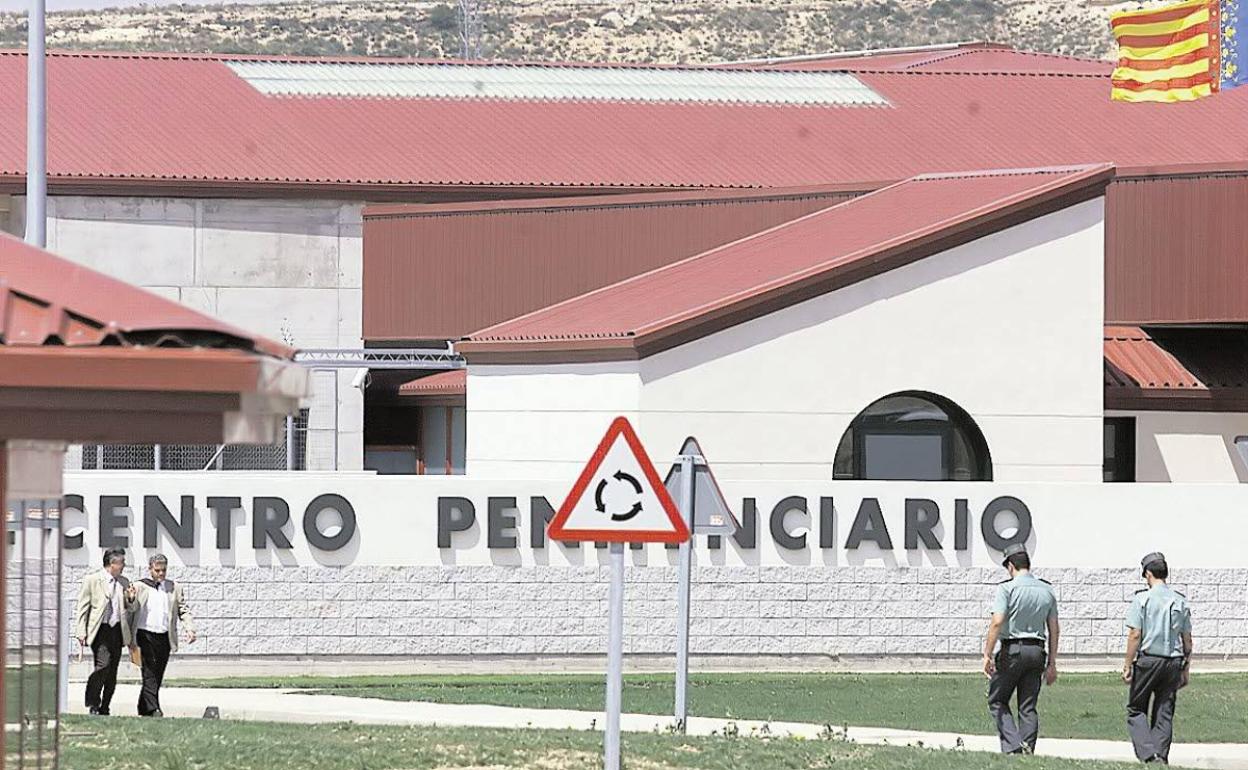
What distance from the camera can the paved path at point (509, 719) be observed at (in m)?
18.2

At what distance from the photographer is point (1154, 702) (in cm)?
1680

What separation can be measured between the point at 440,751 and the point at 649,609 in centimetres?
1148

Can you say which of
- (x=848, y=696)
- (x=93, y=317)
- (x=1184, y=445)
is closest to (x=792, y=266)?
(x=1184, y=445)

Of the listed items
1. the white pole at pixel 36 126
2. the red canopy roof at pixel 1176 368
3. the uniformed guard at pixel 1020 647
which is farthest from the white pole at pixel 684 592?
the red canopy roof at pixel 1176 368

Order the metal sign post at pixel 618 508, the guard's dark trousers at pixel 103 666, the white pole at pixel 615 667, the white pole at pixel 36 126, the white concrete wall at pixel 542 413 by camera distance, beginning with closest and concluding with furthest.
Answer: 1. the white pole at pixel 615 667
2. the metal sign post at pixel 618 508
3. the guard's dark trousers at pixel 103 666
4. the white pole at pixel 36 126
5. the white concrete wall at pixel 542 413

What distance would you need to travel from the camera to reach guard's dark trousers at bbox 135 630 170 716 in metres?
19.0

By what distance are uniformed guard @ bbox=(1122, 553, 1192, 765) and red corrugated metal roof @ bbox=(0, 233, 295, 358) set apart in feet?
38.0

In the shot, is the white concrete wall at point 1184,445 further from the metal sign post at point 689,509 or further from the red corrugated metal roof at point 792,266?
the metal sign post at point 689,509

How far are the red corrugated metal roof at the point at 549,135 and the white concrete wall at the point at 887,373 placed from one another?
1278 cm

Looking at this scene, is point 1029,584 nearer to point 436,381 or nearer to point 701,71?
point 436,381

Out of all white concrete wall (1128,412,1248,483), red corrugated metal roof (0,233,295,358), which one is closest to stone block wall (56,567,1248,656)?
white concrete wall (1128,412,1248,483)

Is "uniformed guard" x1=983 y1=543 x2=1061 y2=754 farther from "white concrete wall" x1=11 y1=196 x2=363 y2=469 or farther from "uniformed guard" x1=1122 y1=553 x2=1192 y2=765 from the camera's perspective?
"white concrete wall" x1=11 y1=196 x2=363 y2=469

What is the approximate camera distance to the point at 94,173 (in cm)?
3975

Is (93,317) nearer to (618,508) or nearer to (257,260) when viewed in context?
(618,508)
